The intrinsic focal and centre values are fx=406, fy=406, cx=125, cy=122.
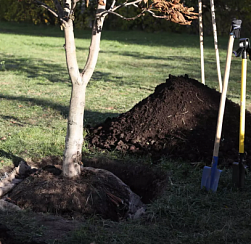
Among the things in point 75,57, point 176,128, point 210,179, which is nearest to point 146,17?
point 176,128

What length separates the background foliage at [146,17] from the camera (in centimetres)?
2414

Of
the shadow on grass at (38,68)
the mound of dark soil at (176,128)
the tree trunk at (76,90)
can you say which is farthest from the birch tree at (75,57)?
the shadow on grass at (38,68)

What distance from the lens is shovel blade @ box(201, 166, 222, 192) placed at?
13.4 feet

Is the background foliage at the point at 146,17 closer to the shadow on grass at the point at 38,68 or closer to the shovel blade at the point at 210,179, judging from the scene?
the shadow on grass at the point at 38,68

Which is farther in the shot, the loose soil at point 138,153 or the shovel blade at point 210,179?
the shovel blade at point 210,179

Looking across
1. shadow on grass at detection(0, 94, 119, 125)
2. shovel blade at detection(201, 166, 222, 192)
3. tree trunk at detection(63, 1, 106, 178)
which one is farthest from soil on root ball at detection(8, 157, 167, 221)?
shadow on grass at detection(0, 94, 119, 125)

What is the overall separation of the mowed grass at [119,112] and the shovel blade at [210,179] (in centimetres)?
8

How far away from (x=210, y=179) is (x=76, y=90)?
5.30 ft

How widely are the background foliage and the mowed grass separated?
7.18m

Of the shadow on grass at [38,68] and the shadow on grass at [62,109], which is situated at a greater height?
the shadow on grass at [38,68]

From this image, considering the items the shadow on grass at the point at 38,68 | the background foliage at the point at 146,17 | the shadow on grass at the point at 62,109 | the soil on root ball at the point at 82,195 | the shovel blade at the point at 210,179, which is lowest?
the soil on root ball at the point at 82,195

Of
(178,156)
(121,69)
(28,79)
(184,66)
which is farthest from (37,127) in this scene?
(184,66)

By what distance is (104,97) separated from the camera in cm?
866

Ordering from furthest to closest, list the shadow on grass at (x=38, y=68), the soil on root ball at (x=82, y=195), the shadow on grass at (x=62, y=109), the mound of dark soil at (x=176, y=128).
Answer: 1. the shadow on grass at (x=38, y=68)
2. the shadow on grass at (x=62, y=109)
3. the mound of dark soil at (x=176, y=128)
4. the soil on root ball at (x=82, y=195)
